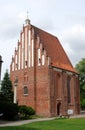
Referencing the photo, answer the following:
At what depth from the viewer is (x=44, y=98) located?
47.0 m

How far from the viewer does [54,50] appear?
53.3 meters

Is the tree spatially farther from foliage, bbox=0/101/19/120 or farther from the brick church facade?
foliage, bbox=0/101/19/120

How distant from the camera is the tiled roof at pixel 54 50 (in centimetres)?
5050

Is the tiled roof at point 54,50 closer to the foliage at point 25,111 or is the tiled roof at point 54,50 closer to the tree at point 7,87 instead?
the tree at point 7,87

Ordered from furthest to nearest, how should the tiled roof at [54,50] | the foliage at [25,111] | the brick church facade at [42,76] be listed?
Result: the tiled roof at [54,50] → the brick church facade at [42,76] → the foliage at [25,111]

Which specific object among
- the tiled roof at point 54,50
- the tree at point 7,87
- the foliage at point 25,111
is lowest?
the foliage at point 25,111

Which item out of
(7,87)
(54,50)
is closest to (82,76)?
(54,50)

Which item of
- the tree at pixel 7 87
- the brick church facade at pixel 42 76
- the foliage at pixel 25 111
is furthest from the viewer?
the tree at pixel 7 87

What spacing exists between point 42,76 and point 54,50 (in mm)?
7453

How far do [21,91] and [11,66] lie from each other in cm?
554

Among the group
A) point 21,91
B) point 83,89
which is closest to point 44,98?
point 21,91

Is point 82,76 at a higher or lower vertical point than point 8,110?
higher

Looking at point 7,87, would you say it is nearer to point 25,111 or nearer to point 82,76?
point 25,111

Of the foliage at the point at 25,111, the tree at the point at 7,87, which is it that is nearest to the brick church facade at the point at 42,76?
the tree at the point at 7,87
